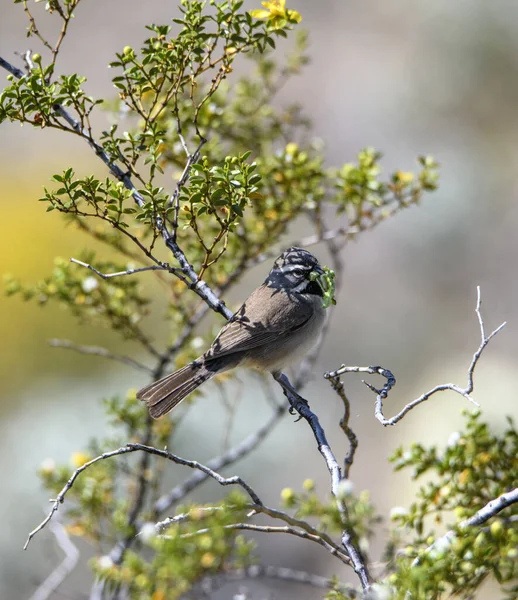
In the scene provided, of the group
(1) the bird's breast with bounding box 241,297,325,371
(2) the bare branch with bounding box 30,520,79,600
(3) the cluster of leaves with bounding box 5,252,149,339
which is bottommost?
(2) the bare branch with bounding box 30,520,79,600

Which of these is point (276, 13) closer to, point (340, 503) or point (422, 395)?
point (422, 395)

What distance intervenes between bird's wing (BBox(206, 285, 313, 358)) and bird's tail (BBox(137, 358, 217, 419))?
0.18 m

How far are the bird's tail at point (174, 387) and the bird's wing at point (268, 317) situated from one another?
0.18 meters

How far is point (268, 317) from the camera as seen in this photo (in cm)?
443

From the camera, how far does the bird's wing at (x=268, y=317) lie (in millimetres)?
4268

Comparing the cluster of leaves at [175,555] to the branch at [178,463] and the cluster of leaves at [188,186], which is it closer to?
the branch at [178,463]

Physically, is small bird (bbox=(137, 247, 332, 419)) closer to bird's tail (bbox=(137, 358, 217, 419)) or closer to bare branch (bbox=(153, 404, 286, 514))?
bird's tail (bbox=(137, 358, 217, 419))

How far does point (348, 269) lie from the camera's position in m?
Answer: 10.8

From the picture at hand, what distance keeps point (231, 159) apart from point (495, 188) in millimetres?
9799

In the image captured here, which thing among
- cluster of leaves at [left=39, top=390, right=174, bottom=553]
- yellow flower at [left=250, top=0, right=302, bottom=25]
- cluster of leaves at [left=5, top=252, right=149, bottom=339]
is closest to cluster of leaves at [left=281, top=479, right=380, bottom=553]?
cluster of leaves at [left=39, top=390, right=174, bottom=553]

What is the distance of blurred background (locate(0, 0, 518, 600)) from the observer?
7.73m

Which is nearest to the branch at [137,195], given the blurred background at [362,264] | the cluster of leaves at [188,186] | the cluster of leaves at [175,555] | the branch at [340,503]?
the cluster of leaves at [188,186]

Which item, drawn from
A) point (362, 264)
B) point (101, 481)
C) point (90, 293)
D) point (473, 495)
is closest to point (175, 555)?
point (473, 495)

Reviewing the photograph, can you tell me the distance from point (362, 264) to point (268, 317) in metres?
6.73
